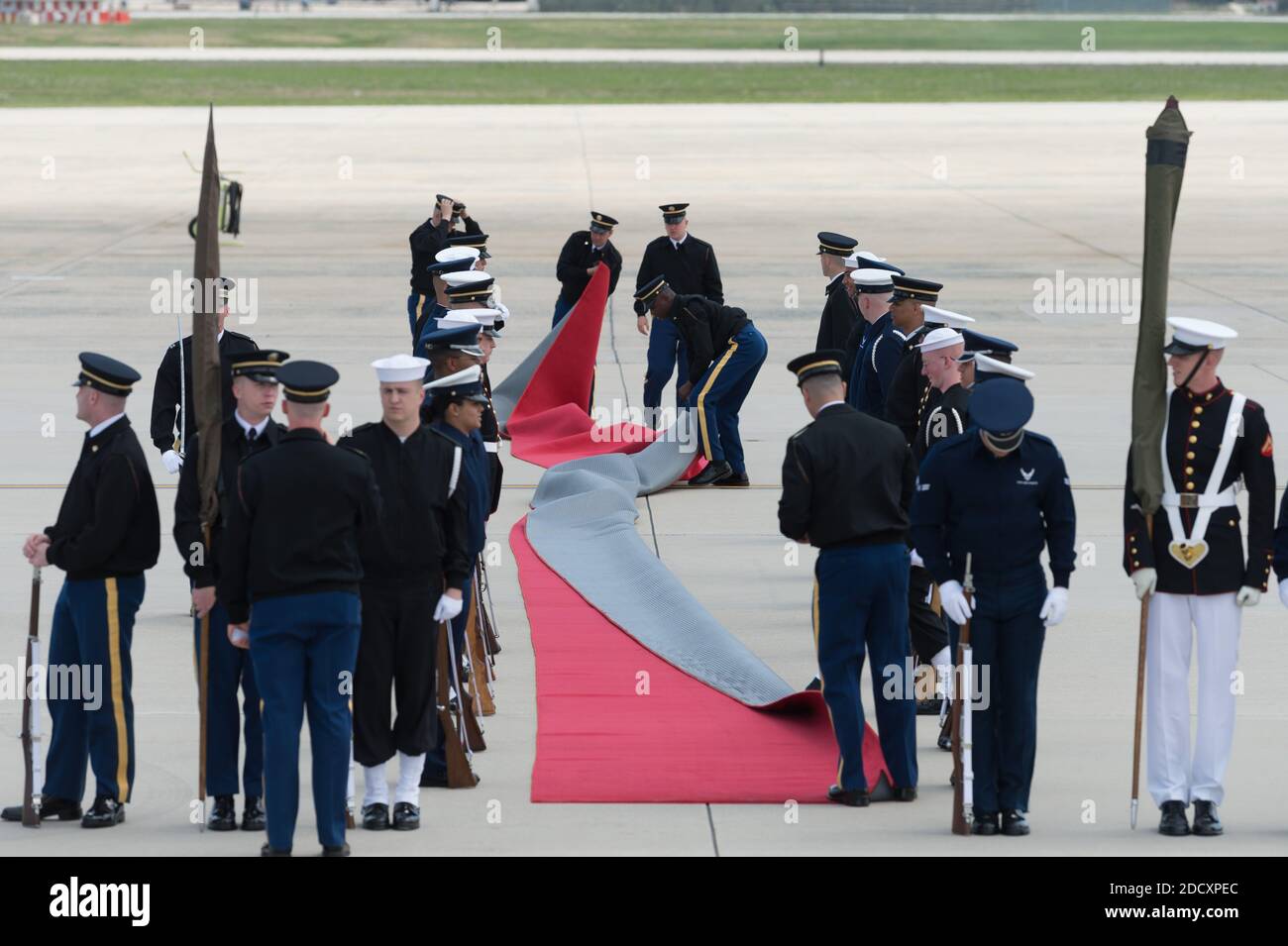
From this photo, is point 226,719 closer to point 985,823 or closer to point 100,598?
point 100,598

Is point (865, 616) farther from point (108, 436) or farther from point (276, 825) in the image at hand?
point (108, 436)

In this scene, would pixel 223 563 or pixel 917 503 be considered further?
pixel 917 503

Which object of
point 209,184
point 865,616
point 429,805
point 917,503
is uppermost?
point 209,184

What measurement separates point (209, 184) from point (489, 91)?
190 feet

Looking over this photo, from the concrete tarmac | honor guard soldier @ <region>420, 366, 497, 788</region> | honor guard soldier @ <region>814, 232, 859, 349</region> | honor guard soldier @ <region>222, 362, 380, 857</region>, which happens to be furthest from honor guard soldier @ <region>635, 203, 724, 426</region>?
honor guard soldier @ <region>222, 362, 380, 857</region>

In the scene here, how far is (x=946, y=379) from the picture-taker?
31.3ft

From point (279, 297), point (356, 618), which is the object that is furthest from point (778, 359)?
point (356, 618)

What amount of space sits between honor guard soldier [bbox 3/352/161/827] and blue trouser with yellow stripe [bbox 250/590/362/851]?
0.88 metres

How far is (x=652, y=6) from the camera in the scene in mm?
130500

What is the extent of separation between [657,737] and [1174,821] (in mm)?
2382

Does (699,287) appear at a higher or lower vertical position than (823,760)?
higher

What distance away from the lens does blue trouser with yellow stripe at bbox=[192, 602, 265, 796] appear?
784cm

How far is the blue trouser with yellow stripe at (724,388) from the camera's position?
14.9 metres

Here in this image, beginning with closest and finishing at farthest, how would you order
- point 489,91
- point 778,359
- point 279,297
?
point 778,359
point 279,297
point 489,91
